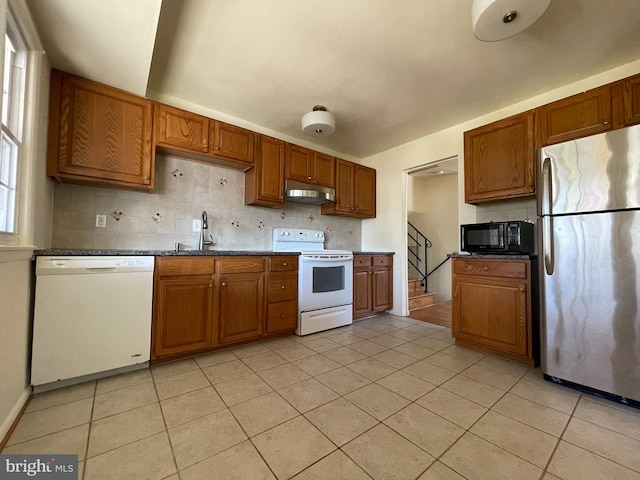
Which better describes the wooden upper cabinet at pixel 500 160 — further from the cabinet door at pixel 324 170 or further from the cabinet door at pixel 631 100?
the cabinet door at pixel 324 170

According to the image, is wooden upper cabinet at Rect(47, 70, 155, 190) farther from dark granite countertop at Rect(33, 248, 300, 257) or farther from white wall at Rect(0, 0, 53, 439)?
dark granite countertop at Rect(33, 248, 300, 257)

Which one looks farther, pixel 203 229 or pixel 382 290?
pixel 382 290

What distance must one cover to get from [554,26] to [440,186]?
3922 millimetres

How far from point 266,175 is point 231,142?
18.6 inches

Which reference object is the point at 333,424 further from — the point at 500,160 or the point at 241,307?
the point at 500,160

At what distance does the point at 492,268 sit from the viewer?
7.61 ft

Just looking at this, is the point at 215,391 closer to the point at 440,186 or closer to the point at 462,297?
the point at 462,297

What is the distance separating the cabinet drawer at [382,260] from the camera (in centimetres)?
360

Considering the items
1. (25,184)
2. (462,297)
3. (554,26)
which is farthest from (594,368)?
(25,184)

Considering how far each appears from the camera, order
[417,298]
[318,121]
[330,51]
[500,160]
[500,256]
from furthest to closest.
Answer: [417,298]
[318,121]
[500,160]
[500,256]
[330,51]

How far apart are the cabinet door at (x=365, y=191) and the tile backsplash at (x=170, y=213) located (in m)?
0.91

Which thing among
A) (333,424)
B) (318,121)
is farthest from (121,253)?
(318,121)

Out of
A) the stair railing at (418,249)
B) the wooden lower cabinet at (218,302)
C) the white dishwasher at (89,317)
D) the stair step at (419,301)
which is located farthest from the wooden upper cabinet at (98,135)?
the stair railing at (418,249)

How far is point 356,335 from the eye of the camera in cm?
284
